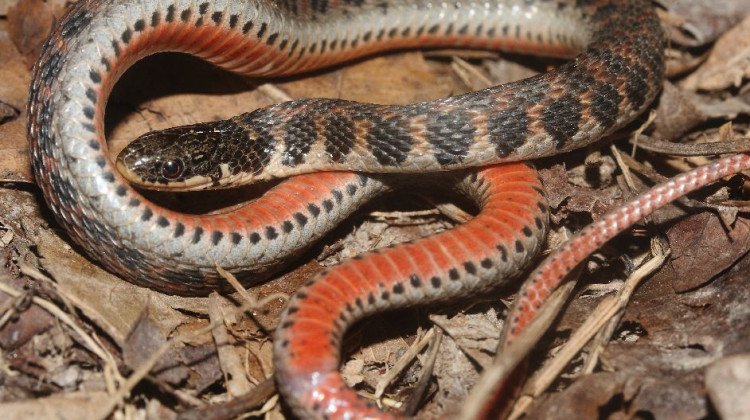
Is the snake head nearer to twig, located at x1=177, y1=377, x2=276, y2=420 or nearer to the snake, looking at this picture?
the snake

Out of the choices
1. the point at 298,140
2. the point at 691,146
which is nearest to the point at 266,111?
the point at 298,140

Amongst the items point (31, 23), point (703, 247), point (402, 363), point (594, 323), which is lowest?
point (402, 363)

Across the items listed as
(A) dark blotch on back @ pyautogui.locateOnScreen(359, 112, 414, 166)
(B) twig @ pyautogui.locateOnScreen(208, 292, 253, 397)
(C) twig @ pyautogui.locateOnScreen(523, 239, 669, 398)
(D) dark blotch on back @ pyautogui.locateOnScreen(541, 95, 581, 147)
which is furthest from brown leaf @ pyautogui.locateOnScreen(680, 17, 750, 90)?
(B) twig @ pyautogui.locateOnScreen(208, 292, 253, 397)

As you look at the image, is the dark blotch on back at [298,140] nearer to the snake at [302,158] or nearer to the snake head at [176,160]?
the snake at [302,158]

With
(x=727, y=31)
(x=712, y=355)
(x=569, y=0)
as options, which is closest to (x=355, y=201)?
(x=712, y=355)

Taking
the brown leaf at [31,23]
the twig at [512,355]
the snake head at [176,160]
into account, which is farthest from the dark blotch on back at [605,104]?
the brown leaf at [31,23]

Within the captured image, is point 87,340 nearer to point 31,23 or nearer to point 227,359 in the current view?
point 227,359

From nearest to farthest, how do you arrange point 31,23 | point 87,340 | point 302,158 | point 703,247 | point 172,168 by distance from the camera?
1. point 87,340
2. point 703,247
3. point 172,168
4. point 302,158
5. point 31,23
